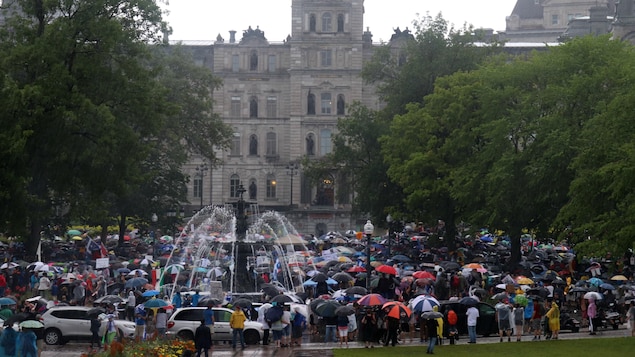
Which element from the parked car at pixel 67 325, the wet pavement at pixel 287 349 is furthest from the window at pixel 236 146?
the parked car at pixel 67 325

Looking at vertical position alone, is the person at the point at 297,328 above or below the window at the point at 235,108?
below

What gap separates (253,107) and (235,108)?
1.66 meters

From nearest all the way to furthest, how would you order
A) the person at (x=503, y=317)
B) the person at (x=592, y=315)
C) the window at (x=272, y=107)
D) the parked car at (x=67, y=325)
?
the parked car at (x=67, y=325)
the person at (x=503, y=317)
the person at (x=592, y=315)
the window at (x=272, y=107)

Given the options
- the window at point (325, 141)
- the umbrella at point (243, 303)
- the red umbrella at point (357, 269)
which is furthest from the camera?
the window at point (325, 141)

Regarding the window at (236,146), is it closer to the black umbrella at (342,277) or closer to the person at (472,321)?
the black umbrella at (342,277)

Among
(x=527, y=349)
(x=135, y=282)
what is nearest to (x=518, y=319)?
(x=527, y=349)

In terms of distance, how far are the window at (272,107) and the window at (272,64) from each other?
2588 millimetres

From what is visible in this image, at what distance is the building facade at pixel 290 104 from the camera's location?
347ft

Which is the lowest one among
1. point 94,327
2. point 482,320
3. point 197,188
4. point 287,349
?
point 287,349

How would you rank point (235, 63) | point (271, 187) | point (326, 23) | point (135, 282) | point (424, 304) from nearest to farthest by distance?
point (424, 304) → point (135, 282) → point (326, 23) → point (235, 63) → point (271, 187)

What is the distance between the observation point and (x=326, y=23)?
347 feet

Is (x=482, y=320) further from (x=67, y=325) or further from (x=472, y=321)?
(x=67, y=325)

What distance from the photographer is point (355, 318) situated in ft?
119

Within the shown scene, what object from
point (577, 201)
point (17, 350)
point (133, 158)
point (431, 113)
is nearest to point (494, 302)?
point (577, 201)
